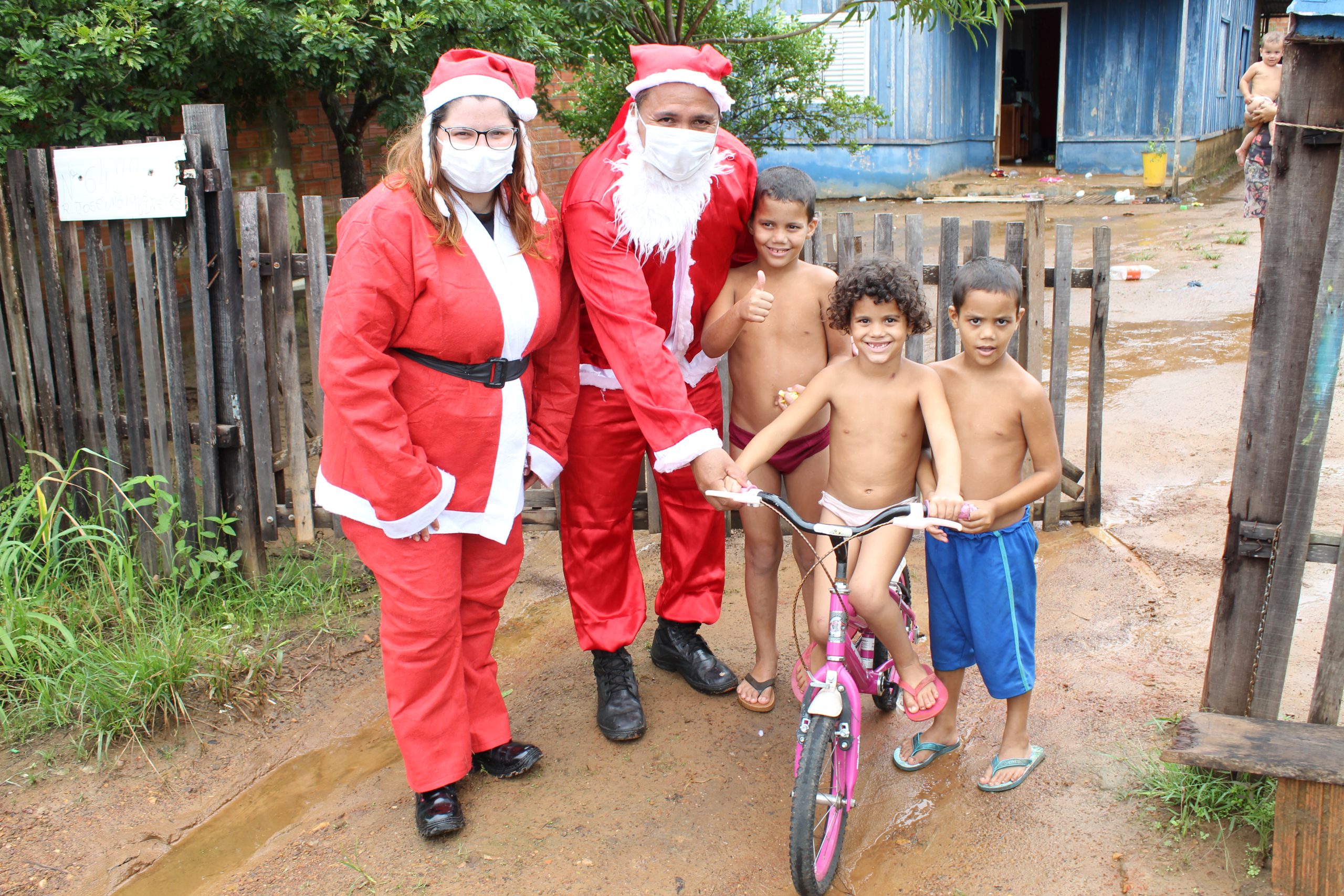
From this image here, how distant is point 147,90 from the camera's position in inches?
195

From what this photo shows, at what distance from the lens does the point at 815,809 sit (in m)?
2.60

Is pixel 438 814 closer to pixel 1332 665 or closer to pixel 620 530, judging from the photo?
pixel 620 530

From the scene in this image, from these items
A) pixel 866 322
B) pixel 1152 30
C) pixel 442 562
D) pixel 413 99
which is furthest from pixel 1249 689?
pixel 1152 30

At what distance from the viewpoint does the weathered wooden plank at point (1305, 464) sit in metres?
2.50

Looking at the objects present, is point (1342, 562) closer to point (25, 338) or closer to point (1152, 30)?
point (25, 338)

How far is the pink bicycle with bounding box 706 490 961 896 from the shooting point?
2523 millimetres

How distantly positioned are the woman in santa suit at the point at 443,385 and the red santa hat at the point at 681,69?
0.35 m

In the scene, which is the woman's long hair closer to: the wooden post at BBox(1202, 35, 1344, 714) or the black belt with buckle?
the black belt with buckle

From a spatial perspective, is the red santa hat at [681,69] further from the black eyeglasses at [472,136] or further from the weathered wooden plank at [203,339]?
the weathered wooden plank at [203,339]

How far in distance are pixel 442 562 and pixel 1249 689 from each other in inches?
87.2

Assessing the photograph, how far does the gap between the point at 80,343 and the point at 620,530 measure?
2.62m

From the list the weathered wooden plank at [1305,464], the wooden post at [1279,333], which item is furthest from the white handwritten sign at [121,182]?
the weathered wooden plank at [1305,464]

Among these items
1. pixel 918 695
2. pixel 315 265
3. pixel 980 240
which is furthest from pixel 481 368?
pixel 980 240

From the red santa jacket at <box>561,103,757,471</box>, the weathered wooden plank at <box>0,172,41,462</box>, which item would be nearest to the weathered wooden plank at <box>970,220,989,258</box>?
the red santa jacket at <box>561,103,757,471</box>
